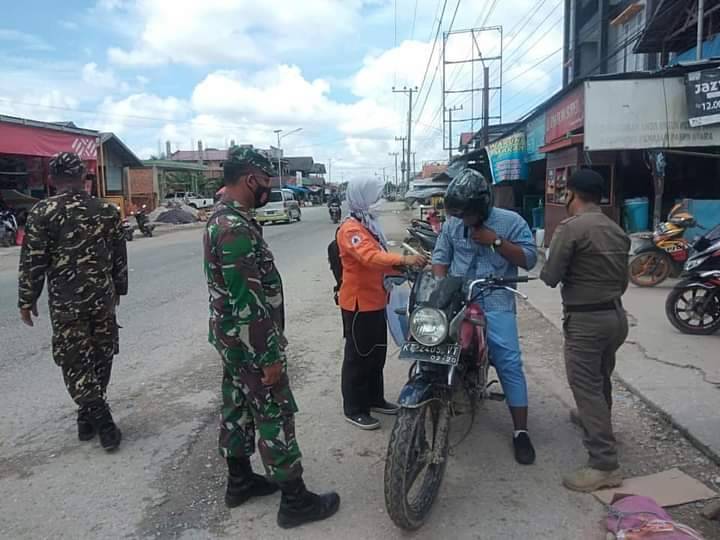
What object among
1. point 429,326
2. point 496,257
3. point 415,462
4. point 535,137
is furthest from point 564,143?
point 415,462

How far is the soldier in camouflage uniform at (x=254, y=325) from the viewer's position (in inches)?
104

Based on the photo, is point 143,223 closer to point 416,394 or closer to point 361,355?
point 361,355

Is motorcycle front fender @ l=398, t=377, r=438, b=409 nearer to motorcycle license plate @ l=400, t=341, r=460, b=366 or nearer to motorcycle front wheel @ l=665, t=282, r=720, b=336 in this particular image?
motorcycle license plate @ l=400, t=341, r=460, b=366

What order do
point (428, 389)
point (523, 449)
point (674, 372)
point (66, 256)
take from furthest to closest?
1. point (674, 372)
2. point (66, 256)
3. point (523, 449)
4. point (428, 389)

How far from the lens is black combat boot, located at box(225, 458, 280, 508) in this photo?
304 centimetres

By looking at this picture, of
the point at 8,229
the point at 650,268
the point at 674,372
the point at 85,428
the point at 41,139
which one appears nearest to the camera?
the point at 85,428

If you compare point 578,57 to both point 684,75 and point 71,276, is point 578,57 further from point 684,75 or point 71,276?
point 71,276

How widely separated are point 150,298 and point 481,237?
6.70m

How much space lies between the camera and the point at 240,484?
307 cm

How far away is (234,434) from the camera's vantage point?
3.03 m

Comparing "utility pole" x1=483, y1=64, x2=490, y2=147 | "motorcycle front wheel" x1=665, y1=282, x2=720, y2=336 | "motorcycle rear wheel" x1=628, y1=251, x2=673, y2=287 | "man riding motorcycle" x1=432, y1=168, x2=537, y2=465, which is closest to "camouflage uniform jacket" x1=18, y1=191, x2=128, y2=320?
"man riding motorcycle" x1=432, y1=168, x2=537, y2=465

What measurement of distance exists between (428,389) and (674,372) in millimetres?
3063

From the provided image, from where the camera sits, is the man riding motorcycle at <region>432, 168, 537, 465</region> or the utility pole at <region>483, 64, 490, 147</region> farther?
the utility pole at <region>483, 64, 490, 147</region>

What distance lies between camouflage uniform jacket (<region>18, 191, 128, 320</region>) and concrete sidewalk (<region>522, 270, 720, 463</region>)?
3.77m
